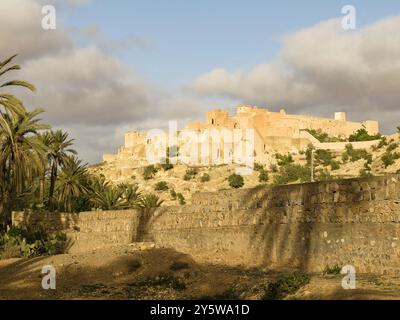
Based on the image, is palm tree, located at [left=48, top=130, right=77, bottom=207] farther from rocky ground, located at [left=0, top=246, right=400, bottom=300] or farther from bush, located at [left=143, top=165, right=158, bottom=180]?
bush, located at [left=143, top=165, right=158, bottom=180]

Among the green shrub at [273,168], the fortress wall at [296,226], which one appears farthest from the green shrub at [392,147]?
the fortress wall at [296,226]

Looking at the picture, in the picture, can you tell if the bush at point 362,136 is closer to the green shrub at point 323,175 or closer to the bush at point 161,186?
the green shrub at point 323,175

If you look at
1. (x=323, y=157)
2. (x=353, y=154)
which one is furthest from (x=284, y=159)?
(x=353, y=154)

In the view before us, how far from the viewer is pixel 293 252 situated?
1658 centimetres

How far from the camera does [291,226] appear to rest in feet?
55.3

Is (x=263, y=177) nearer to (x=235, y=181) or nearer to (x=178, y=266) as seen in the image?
(x=235, y=181)

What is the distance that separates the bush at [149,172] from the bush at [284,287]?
2181 inches

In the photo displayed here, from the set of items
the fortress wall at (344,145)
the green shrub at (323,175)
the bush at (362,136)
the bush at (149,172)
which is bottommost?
the green shrub at (323,175)

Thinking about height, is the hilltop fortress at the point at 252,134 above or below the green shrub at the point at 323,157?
above

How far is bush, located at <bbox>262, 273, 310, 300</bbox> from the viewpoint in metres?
11.6

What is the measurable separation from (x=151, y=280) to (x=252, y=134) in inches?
2579

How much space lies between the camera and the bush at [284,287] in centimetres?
1156

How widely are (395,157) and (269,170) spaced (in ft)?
55.1
